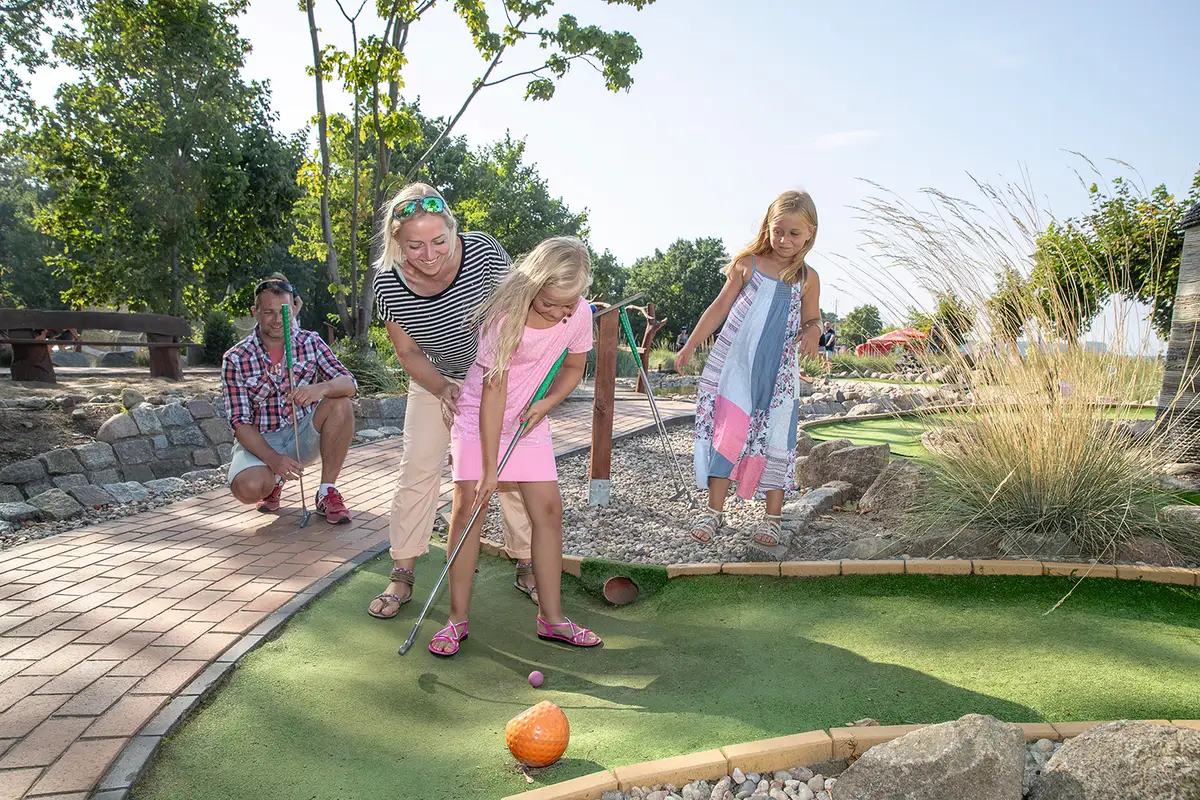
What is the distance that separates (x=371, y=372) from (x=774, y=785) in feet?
27.9

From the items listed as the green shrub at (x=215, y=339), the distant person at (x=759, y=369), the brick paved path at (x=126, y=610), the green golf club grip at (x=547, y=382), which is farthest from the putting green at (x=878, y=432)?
the green shrub at (x=215, y=339)

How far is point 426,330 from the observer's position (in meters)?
2.92

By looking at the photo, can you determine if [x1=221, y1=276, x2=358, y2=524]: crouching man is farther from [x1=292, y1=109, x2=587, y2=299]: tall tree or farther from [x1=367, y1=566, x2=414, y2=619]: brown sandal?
[x1=292, y1=109, x2=587, y2=299]: tall tree

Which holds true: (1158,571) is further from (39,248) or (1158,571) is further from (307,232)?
(39,248)

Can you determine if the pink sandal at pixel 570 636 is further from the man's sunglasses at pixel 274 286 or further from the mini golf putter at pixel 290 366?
the man's sunglasses at pixel 274 286

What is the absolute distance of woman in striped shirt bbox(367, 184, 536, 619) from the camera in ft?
8.97

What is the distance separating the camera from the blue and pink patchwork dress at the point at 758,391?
369 centimetres

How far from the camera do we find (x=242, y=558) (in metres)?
3.67

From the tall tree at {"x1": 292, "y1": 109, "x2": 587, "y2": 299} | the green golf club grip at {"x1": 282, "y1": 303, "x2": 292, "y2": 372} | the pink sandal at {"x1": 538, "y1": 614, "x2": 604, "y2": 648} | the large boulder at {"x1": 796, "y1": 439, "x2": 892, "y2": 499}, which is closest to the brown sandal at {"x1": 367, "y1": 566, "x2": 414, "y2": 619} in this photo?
the pink sandal at {"x1": 538, "y1": 614, "x2": 604, "y2": 648}

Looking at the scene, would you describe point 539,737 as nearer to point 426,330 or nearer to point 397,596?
point 397,596

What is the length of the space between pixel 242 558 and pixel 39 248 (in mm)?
36306

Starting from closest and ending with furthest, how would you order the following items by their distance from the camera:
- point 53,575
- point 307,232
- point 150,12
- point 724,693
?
point 724,693
point 53,575
point 307,232
point 150,12

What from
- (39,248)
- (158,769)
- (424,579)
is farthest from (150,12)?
(39,248)

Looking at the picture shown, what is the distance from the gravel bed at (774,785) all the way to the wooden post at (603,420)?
2.90 m
